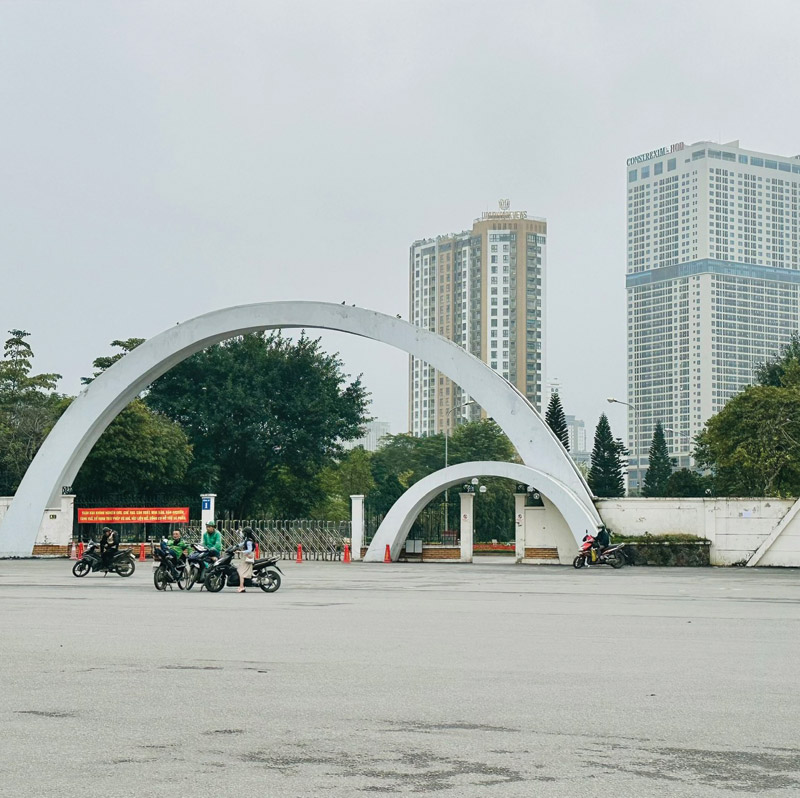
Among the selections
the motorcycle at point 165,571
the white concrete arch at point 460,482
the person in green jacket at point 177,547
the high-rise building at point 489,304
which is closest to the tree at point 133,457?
the white concrete arch at point 460,482

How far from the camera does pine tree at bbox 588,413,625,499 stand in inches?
3391

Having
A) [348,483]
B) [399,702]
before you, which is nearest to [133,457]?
[348,483]

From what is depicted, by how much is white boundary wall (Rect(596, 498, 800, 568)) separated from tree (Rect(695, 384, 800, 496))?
16.9 meters

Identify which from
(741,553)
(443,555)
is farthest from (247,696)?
(443,555)

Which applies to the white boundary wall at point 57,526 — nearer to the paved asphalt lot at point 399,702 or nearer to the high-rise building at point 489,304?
the paved asphalt lot at point 399,702

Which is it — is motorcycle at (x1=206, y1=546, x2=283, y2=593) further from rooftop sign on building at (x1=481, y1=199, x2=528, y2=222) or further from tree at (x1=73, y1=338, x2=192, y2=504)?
rooftop sign on building at (x1=481, y1=199, x2=528, y2=222)

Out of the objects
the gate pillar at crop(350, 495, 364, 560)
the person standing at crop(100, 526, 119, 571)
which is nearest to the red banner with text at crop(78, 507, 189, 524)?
the gate pillar at crop(350, 495, 364, 560)

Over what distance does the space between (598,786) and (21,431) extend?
62.0 m

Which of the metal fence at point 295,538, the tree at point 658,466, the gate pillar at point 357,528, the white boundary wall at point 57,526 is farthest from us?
the tree at point 658,466

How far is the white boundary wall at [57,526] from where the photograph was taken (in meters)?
43.6

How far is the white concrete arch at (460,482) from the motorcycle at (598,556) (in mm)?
1264

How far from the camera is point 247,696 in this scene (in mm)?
8477

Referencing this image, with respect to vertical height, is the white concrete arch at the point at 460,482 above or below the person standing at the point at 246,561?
above

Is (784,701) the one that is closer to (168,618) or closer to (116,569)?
(168,618)
